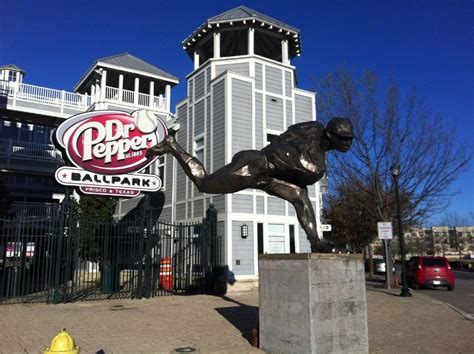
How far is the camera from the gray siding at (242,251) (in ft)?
53.5

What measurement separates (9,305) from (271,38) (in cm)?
1562

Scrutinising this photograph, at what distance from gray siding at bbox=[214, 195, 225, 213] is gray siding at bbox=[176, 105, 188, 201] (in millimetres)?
2948

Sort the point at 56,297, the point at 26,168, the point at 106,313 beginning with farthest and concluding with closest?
the point at 26,168 → the point at 56,297 → the point at 106,313

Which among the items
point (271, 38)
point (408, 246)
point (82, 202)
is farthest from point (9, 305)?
point (408, 246)

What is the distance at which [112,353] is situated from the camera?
254 inches

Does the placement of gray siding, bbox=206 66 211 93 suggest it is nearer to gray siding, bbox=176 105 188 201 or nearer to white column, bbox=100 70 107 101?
gray siding, bbox=176 105 188 201

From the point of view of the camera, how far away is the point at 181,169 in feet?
65.1

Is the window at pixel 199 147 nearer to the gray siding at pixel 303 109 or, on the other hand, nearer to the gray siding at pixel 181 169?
the gray siding at pixel 181 169

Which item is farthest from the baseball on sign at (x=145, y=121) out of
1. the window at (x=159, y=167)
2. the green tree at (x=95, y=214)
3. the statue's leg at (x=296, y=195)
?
the statue's leg at (x=296, y=195)

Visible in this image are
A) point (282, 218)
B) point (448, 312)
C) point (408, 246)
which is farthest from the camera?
point (408, 246)

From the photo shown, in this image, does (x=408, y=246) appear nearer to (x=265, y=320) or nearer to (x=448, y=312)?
(x=448, y=312)

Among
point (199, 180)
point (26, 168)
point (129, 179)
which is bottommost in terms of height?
point (199, 180)

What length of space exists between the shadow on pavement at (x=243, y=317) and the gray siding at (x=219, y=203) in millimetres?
4504

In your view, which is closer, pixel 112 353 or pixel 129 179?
pixel 112 353
